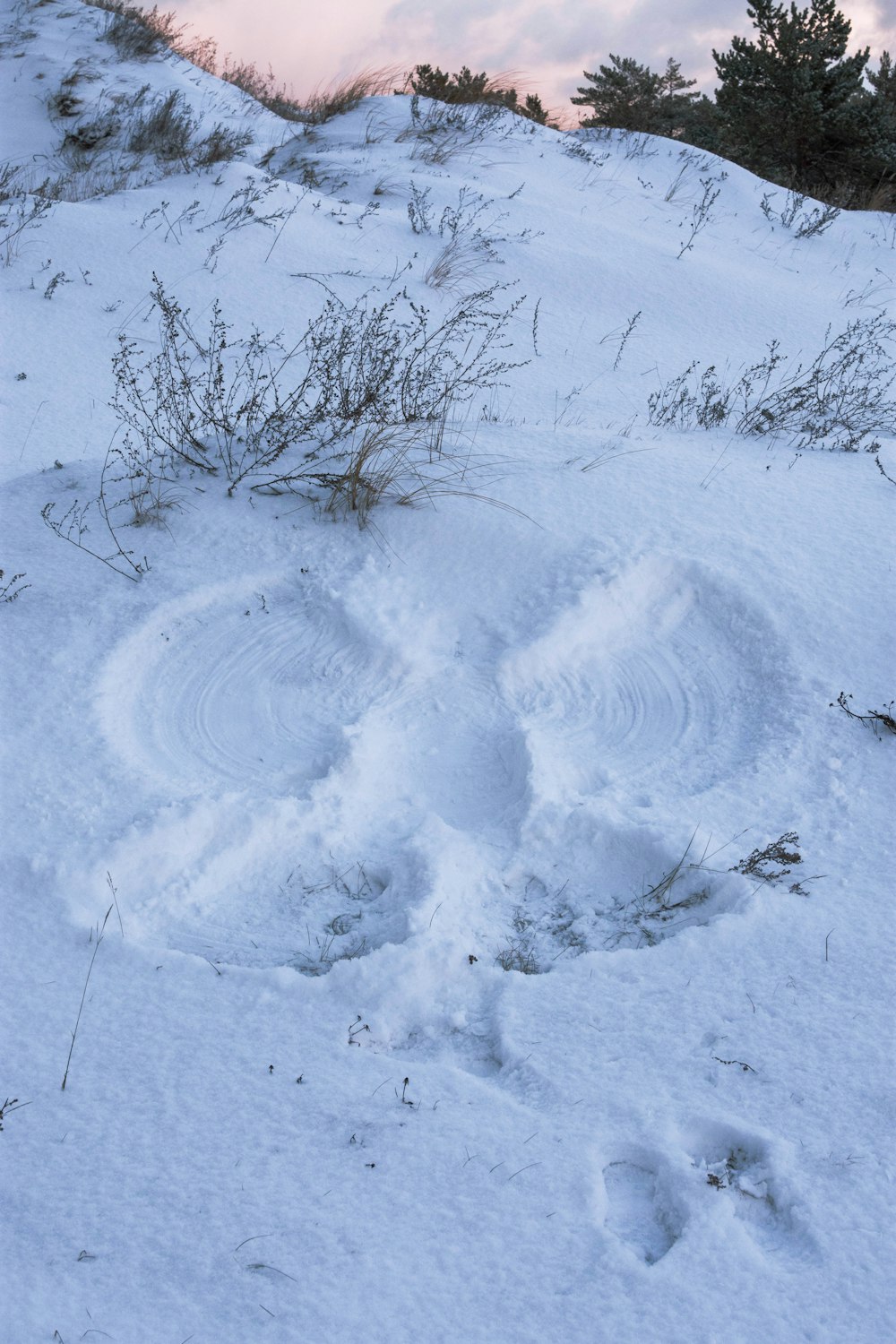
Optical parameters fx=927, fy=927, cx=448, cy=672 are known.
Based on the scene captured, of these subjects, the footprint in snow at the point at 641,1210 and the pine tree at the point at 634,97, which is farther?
the pine tree at the point at 634,97

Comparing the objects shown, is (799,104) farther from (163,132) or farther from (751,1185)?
(751,1185)

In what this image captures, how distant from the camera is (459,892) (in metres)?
2.47

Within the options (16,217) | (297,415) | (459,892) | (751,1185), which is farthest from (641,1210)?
(16,217)

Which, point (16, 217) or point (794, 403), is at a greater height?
point (794, 403)

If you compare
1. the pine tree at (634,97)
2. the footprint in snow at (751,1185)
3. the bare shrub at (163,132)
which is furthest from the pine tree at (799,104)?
the footprint in snow at (751,1185)

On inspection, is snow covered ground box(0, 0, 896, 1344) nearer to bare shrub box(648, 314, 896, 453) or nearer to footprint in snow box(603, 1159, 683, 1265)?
footprint in snow box(603, 1159, 683, 1265)

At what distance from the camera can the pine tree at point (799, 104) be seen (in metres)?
12.6

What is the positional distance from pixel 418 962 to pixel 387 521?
6.68ft

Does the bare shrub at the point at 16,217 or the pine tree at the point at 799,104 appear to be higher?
the pine tree at the point at 799,104

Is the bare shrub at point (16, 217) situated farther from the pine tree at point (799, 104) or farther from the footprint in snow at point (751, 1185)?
the pine tree at point (799, 104)

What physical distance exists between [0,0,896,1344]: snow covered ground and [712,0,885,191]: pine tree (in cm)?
1023

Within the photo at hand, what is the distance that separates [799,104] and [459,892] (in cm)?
1405

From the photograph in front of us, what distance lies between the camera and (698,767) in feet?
9.66

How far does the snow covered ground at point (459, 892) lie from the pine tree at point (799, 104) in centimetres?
1023
